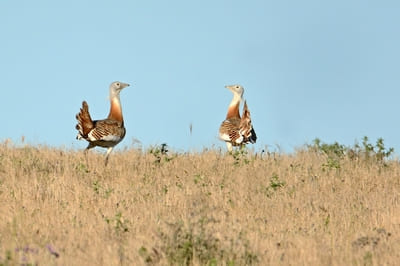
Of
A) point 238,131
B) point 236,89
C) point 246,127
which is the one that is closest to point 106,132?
point 238,131

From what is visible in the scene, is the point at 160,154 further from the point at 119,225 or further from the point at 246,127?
the point at 119,225

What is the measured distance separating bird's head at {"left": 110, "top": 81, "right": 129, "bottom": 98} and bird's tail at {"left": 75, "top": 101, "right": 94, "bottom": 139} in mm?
1091

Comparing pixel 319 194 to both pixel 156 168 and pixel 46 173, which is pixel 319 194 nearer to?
pixel 156 168

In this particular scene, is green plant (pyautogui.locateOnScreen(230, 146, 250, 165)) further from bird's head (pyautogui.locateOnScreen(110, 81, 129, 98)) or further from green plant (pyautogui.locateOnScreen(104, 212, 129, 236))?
green plant (pyautogui.locateOnScreen(104, 212, 129, 236))

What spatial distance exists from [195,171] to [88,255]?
6564mm

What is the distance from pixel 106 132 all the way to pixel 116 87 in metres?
1.89

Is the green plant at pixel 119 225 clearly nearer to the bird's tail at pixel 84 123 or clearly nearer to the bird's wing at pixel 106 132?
the bird's wing at pixel 106 132

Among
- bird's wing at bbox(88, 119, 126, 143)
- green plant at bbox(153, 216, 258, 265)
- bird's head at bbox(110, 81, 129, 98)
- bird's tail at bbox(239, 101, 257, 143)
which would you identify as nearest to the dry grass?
green plant at bbox(153, 216, 258, 265)

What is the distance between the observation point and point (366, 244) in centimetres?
841

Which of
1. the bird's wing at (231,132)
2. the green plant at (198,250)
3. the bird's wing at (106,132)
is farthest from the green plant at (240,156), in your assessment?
the green plant at (198,250)

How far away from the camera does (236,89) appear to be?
18562mm

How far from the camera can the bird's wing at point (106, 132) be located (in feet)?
49.1

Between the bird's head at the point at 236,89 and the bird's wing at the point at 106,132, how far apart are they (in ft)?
13.0

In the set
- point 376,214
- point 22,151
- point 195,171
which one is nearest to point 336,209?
point 376,214
